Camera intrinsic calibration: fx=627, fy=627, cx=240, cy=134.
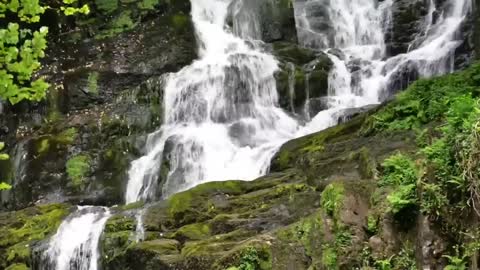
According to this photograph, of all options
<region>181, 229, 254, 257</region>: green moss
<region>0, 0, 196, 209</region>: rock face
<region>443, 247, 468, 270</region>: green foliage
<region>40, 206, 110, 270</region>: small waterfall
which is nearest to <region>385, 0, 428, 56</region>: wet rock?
<region>0, 0, 196, 209</region>: rock face

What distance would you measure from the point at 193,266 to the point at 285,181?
126 inches

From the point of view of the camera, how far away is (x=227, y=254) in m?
8.35

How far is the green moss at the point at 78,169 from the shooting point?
17.2 m

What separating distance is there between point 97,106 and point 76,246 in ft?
27.6

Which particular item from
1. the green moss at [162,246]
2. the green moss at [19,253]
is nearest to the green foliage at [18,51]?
the green moss at [162,246]

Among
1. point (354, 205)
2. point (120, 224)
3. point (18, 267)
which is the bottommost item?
point (18, 267)

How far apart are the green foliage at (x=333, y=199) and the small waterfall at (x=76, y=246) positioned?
17.5ft

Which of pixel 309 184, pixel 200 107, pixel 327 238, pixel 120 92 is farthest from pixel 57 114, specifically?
pixel 327 238

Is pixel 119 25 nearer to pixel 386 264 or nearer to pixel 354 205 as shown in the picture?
pixel 354 205

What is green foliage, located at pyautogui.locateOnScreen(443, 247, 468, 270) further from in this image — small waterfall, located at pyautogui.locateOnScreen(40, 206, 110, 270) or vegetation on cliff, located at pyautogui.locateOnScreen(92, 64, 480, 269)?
small waterfall, located at pyautogui.locateOnScreen(40, 206, 110, 270)

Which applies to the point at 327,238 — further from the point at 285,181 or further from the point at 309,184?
the point at 285,181

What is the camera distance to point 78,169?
17.5 metres

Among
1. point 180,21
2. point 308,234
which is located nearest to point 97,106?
point 180,21

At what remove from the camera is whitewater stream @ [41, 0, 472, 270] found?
15547 mm
